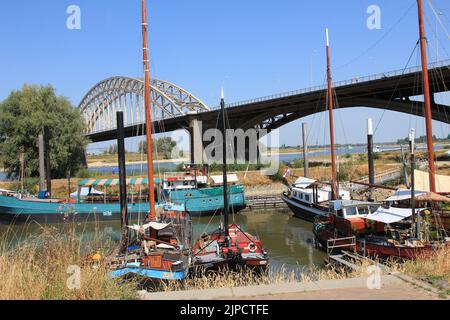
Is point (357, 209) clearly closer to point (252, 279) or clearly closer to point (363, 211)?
point (363, 211)

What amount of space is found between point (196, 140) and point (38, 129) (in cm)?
2992

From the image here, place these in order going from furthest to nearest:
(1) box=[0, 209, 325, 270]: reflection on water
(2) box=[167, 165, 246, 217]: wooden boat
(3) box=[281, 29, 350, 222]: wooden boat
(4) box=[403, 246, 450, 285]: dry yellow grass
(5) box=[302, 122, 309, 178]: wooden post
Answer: (5) box=[302, 122, 309, 178]: wooden post
(2) box=[167, 165, 246, 217]: wooden boat
(3) box=[281, 29, 350, 222]: wooden boat
(1) box=[0, 209, 325, 270]: reflection on water
(4) box=[403, 246, 450, 285]: dry yellow grass

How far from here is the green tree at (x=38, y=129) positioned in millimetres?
49875

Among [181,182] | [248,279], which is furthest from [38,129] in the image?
[248,279]

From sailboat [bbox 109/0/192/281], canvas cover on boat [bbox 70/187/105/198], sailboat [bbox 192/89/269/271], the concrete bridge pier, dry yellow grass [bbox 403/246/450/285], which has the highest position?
the concrete bridge pier

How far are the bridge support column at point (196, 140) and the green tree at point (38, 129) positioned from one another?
70.3ft

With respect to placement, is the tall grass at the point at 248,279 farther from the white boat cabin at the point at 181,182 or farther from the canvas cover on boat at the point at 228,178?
the canvas cover on boat at the point at 228,178

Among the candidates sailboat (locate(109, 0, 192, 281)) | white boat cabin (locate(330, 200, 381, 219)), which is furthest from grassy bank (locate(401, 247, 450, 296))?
white boat cabin (locate(330, 200, 381, 219))

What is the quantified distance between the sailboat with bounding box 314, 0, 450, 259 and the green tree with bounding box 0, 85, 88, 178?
118ft

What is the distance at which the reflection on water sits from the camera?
21.5 meters

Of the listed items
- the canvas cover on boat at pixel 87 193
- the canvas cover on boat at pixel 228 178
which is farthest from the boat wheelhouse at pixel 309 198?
the canvas cover on boat at pixel 87 193

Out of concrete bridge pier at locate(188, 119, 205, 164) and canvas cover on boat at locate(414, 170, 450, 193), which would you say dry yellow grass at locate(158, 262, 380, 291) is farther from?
concrete bridge pier at locate(188, 119, 205, 164)
